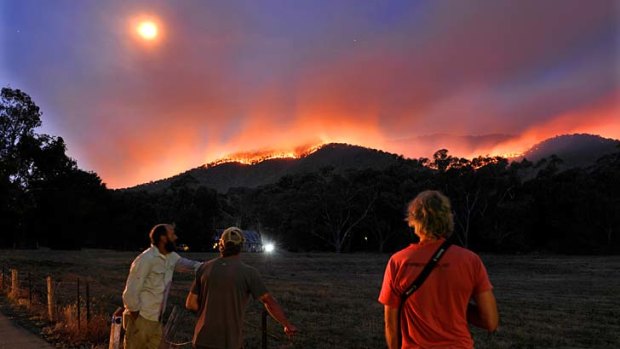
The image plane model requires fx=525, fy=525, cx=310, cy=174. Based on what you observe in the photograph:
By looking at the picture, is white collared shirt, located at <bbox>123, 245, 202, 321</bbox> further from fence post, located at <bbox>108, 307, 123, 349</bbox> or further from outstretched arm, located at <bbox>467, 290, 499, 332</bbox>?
outstretched arm, located at <bbox>467, 290, 499, 332</bbox>

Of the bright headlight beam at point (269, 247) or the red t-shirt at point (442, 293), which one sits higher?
the red t-shirt at point (442, 293)

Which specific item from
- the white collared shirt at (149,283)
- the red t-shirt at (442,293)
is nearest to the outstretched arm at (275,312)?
the white collared shirt at (149,283)

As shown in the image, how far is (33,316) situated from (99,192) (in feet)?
196

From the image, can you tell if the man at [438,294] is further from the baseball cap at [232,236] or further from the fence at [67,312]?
the fence at [67,312]

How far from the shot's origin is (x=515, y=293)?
2269 cm

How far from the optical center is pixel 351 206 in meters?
75.0

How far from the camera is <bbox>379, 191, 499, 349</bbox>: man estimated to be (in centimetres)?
306

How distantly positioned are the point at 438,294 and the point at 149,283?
331cm

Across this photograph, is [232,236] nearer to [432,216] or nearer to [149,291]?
[149,291]

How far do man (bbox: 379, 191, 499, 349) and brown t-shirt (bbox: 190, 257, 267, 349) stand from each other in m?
1.46

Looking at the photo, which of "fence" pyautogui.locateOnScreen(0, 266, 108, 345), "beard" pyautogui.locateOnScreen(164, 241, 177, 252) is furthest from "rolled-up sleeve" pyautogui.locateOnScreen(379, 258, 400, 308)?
"fence" pyautogui.locateOnScreen(0, 266, 108, 345)

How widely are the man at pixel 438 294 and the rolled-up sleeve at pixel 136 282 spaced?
2936 millimetres

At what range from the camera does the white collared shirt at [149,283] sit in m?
5.28

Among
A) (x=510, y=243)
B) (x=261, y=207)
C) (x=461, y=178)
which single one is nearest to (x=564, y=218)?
(x=510, y=243)
